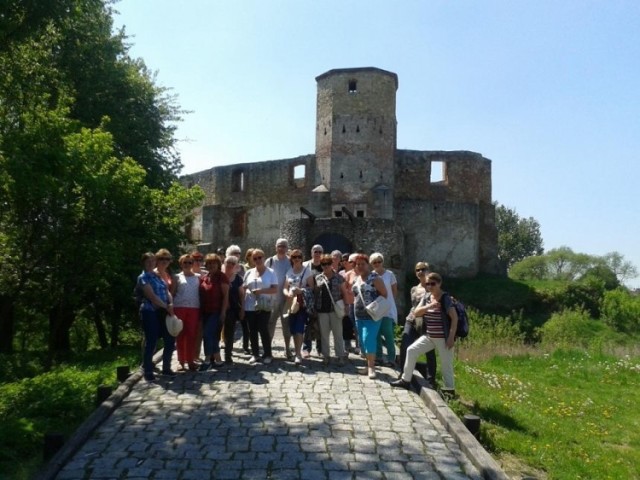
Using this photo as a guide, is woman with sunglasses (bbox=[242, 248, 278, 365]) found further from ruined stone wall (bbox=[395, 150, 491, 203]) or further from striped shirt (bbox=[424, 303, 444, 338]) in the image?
ruined stone wall (bbox=[395, 150, 491, 203])

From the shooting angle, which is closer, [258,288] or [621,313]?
[258,288]

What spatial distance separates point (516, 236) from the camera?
207 feet

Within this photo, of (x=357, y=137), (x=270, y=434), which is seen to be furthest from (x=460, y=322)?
(x=357, y=137)

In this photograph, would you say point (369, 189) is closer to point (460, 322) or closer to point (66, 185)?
point (66, 185)

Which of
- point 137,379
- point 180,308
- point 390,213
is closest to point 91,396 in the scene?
point 137,379

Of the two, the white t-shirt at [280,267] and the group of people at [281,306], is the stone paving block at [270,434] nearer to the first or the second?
the group of people at [281,306]

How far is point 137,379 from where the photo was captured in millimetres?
8656

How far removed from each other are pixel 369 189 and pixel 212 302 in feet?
76.8

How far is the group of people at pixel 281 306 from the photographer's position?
859 centimetres

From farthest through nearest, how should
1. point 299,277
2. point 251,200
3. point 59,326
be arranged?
1. point 251,200
2. point 59,326
3. point 299,277

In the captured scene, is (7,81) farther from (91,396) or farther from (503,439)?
(503,439)

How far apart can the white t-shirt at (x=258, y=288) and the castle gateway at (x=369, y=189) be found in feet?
63.7

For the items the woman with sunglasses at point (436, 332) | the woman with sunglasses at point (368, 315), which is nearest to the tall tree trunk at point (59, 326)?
the woman with sunglasses at point (368, 315)

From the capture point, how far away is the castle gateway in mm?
32281
